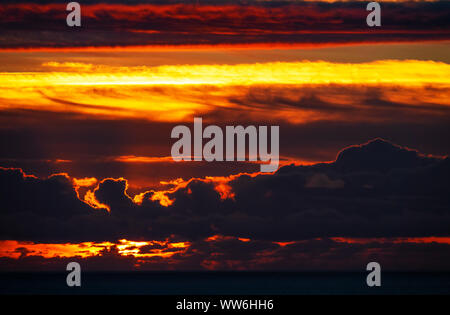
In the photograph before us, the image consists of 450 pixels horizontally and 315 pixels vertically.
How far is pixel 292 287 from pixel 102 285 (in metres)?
45.3

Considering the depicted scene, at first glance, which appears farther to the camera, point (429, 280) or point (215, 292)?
point (429, 280)
